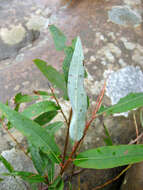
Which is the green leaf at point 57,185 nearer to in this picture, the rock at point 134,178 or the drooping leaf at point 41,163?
the drooping leaf at point 41,163

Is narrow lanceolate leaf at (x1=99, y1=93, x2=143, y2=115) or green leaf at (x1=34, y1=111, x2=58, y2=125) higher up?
narrow lanceolate leaf at (x1=99, y1=93, x2=143, y2=115)

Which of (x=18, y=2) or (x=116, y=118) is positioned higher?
(x=18, y=2)

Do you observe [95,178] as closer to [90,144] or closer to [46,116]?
[90,144]

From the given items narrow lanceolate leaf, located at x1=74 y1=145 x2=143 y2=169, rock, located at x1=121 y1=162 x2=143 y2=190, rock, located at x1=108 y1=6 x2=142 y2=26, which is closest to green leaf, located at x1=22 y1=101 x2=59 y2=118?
narrow lanceolate leaf, located at x1=74 y1=145 x2=143 y2=169

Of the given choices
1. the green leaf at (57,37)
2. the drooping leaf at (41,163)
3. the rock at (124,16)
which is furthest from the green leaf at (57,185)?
the rock at (124,16)

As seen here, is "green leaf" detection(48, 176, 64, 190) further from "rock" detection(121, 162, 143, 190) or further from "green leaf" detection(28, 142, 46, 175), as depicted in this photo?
"rock" detection(121, 162, 143, 190)

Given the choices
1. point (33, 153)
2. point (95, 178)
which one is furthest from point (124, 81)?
point (33, 153)
